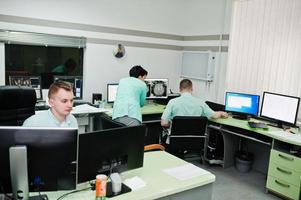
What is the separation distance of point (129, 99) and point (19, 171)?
7.29ft

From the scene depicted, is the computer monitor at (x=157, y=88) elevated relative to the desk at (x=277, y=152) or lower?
elevated

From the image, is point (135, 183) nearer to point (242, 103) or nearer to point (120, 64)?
point (242, 103)

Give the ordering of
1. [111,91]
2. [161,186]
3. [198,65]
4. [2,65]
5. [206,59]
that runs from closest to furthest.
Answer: [161,186] < [2,65] < [111,91] < [206,59] < [198,65]

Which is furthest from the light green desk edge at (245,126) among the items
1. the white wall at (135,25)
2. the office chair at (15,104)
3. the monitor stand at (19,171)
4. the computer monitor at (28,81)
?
the monitor stand at (19,171)

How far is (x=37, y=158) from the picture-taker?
1.50m

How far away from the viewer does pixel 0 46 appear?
3.81m

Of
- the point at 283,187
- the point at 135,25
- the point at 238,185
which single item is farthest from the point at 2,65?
the point at 283,187

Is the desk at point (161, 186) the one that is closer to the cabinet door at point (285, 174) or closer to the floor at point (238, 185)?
the floor at point (238, 185)

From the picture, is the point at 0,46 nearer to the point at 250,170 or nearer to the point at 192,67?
the point at 192,67

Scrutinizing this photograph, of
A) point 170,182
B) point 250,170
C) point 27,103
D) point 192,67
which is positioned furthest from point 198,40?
point 170,182

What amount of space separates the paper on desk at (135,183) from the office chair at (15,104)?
6.22 ft

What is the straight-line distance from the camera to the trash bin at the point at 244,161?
164 inches

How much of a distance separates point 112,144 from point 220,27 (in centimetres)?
380

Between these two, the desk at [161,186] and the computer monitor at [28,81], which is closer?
the desk at [161,186]
